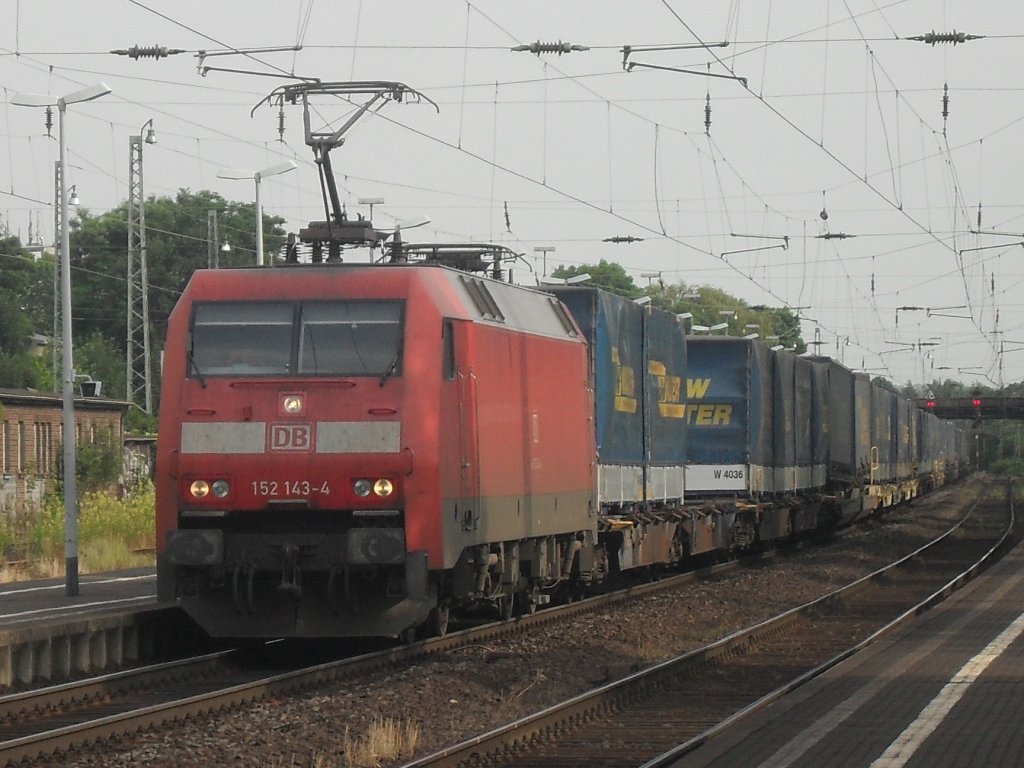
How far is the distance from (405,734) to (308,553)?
3292 millimetres

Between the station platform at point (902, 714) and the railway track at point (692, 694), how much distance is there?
0.27m

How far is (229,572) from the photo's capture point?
14258 mm

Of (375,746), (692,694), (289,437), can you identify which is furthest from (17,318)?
(375,746)

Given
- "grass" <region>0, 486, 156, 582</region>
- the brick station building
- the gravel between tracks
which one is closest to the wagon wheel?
the gravel between tracks

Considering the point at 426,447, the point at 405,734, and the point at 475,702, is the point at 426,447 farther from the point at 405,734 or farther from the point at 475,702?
the point at 405,734

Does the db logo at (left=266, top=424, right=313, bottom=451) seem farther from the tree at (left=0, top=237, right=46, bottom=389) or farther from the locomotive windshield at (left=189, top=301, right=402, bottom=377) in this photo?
the tree at (left=0, top=237, right=46, bottom=389)

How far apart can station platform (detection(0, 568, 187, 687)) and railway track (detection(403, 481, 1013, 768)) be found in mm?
5021

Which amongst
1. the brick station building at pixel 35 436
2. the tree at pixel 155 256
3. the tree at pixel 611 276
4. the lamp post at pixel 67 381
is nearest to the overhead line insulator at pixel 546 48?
the lamp post at pixel 67 381

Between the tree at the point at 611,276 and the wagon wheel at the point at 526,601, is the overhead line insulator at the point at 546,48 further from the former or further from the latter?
the tree at the point at 611,276

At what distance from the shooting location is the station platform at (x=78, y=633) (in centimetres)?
1436

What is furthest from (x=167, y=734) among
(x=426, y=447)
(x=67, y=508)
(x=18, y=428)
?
(x=18, y=428)

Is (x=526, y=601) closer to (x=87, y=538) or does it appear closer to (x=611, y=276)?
(x=87, y=538)

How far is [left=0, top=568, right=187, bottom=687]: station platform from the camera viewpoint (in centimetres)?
1436

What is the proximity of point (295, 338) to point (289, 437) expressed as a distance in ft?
3.11
